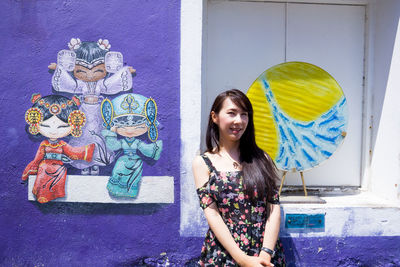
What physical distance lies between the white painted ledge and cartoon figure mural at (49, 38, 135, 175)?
111 millimetres

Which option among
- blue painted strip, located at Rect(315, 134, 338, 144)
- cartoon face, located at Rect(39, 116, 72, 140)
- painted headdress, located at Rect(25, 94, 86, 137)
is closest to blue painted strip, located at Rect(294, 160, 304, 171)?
blue painted strip, located at Rect(315, 134, 338, 144)

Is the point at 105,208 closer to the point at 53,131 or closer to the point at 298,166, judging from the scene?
the point at 53,131

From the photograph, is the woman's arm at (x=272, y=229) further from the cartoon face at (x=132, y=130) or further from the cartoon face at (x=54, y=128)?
the cartoon face at (x=54, y=128)

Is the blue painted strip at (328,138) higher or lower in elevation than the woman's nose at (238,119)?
lower

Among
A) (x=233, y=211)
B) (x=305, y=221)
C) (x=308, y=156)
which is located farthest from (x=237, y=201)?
(x=308, y=156)

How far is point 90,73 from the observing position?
2830 mm

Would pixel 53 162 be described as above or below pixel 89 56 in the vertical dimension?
below

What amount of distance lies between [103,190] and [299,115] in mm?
1739

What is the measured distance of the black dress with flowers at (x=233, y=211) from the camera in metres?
2.09

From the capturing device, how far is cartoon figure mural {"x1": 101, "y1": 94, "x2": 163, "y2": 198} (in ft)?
9.27

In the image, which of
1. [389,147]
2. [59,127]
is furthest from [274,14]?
[59,127]

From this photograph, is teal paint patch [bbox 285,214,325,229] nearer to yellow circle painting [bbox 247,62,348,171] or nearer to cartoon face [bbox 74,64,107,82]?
yellow circle painting [bbox 247,62,348,171]

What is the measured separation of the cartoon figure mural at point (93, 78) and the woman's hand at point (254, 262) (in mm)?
1367

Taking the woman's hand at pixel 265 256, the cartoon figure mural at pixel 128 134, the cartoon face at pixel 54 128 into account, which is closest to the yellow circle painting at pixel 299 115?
the cartoon figure mural at pixel 128 134
